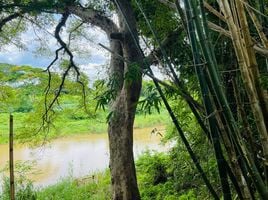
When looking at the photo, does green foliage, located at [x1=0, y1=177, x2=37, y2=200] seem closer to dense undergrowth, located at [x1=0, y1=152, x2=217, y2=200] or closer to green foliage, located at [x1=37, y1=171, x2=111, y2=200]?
dense undergrowth, located at [x1=0, y1=152, x2=217, y2=200]

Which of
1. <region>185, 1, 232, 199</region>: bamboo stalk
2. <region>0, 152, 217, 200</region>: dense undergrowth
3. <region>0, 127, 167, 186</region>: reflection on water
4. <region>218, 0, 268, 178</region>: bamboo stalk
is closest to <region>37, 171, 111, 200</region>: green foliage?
<region>0, 152, 217, 200</region>: dense undergrowth

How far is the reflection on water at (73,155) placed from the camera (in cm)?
777

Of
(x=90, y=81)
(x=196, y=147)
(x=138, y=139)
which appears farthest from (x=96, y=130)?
(x=196, y=147)

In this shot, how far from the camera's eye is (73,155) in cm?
1011

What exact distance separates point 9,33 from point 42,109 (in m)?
1.17

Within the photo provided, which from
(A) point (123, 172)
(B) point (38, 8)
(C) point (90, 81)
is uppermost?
(B) point (38, 8)

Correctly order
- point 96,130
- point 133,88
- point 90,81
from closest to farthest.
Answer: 1. point 133,88
2. point 90,81
3. point 96,130

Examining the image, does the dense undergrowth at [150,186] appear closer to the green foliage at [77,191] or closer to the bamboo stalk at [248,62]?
the green foliage at [77,191]

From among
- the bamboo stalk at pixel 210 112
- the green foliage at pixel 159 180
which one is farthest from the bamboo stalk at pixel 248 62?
the green foliage at pixel 159 180

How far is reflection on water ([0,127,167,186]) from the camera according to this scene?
7.77 meters

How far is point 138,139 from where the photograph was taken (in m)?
11.2

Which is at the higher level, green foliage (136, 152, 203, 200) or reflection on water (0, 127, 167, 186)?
green foliage (136, 152, 203, 200)

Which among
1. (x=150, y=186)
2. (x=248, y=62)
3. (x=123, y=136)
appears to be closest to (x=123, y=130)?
(x=123, y=136)

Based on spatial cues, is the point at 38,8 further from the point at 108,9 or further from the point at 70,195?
the point at 70,195
